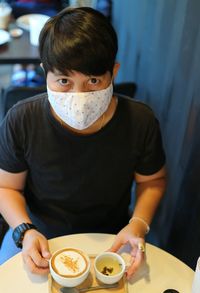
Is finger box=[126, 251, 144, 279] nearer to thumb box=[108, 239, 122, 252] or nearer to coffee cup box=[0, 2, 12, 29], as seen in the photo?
thumb box=[108, 239, 122, 252]

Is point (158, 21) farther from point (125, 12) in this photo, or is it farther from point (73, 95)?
point (73, 95)

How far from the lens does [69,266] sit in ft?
3.51

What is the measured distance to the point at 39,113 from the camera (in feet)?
4.19

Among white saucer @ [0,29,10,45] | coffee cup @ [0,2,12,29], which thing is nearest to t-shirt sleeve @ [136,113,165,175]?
white saucer @ [0,29,10,45]

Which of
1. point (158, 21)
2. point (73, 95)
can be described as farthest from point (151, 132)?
point (158, 21)

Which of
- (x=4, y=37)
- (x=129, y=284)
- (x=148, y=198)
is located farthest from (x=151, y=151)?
(x=4, y=37)

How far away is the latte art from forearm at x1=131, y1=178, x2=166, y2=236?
0.32 metres

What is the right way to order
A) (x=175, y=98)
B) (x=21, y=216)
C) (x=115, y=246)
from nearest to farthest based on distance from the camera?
(x=115, y=246) → (x=21, y=216) → (x=175, y=98)

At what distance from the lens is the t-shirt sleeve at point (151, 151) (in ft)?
4.35

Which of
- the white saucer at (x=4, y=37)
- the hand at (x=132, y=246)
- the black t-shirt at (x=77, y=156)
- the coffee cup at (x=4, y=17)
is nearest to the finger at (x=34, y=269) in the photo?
the hand at (x=132, y=246)

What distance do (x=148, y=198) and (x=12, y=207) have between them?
19.0 inches

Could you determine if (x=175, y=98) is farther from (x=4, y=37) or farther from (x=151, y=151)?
(x=4, y=37)

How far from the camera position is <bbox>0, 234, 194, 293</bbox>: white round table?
1.09 metres

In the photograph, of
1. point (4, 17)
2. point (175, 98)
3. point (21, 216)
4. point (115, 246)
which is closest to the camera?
point (115, 246)
